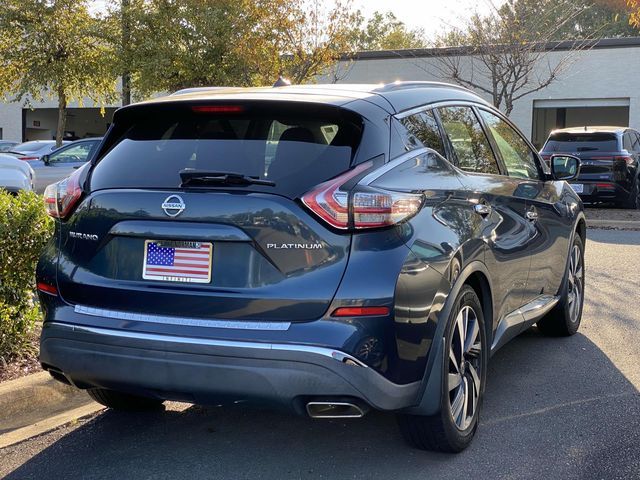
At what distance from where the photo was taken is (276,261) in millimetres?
3254

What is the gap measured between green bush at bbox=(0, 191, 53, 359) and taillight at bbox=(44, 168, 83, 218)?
1297mm

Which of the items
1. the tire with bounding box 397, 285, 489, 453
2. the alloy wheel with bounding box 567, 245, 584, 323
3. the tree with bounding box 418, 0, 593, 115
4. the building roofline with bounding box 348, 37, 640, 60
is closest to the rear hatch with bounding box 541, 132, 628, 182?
the tree with bounding box 418, 0, 593, 115

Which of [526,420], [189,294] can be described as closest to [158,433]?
[189,294]

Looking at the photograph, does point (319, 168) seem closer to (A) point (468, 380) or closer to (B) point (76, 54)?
(A) point (468, 380)

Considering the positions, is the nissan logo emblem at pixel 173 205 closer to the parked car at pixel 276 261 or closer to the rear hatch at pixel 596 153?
the parked car at pixel 276 261

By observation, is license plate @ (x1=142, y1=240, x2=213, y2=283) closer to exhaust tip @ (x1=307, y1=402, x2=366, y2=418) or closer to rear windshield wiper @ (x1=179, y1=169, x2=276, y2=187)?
rear windshield wiper @ (x1=179, y1=169, x2=276, y2=187)

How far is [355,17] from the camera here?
19922mm

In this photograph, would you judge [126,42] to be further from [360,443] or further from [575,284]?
[360,443]

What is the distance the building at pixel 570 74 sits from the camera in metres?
26.4

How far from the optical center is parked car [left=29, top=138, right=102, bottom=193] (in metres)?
16.4

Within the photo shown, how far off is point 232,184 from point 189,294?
505 millimetres

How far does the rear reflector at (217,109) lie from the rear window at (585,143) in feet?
42.2

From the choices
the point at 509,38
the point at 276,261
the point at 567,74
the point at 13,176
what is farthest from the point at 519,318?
the point at 567,74

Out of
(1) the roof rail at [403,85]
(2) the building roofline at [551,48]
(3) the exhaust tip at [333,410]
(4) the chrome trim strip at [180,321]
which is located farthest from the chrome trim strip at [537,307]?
(2) the building roofline at [551,48]
